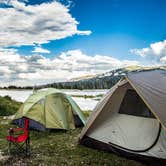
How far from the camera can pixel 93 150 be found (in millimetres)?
8156

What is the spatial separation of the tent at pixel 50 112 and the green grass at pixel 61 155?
1.20 m

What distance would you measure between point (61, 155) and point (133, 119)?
2.31m

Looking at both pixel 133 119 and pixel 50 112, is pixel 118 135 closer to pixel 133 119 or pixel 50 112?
pixel 133 119

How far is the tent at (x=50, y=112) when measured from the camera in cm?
1095

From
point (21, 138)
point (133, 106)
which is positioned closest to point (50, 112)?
point (21, 138)

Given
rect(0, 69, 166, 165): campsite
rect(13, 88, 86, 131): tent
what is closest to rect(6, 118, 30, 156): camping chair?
rect(0, 69, 166, 165): campsite

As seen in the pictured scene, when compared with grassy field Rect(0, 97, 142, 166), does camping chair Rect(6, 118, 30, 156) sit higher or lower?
higher

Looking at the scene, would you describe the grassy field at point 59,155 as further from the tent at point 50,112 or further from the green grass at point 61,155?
the tent at point 50,112

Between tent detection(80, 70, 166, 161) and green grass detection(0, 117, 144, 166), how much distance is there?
380mm

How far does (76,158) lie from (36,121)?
3.96 m

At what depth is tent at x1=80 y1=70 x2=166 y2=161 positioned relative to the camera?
6.91m

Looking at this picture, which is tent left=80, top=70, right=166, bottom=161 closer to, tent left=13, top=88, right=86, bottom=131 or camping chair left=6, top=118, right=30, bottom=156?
camping chair left=6, top=118, right=30, bottom=156

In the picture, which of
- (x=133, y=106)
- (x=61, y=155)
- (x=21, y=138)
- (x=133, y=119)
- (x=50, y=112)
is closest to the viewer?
(x=21, y=138)

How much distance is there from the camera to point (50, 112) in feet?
36.0
